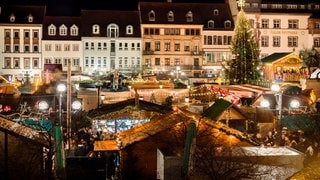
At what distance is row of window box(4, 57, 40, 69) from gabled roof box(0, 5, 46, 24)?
408 cm

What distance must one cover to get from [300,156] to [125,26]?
60208 millimetres

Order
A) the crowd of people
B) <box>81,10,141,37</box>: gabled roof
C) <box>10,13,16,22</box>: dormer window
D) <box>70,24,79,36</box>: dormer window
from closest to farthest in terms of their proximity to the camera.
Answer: the crowd of people
<box>10,13,16,22</box>: dormer window
<box>70,24,79,36</box>: dormer window
<box>81,10,141,37</box>: gabled roof

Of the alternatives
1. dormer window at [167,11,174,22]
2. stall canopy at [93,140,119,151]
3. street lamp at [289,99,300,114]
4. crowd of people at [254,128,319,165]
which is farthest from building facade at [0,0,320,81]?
stall canopy at [93,140,119,151]

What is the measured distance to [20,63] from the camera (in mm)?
66812

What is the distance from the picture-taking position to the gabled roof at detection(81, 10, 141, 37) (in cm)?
6744

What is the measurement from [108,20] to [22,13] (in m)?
9.53

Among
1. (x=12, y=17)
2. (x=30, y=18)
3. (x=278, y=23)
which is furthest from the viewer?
(x=278, y=23)

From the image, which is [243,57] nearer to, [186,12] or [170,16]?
[170,16]

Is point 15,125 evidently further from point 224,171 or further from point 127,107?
point 127,107

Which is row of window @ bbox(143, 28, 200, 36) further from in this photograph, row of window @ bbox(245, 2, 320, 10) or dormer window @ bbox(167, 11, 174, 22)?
row of window @ bbox(245, 2, 320, 10)

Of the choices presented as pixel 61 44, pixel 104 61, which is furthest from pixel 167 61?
pixel 61 44

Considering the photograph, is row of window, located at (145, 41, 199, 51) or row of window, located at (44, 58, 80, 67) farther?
row of window, located at (145, 41, 199, 51)

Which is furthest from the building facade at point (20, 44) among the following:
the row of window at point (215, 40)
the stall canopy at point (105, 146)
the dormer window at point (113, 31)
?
the stall canopy at point (105, 146)

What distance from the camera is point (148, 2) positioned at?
68.8 metres
